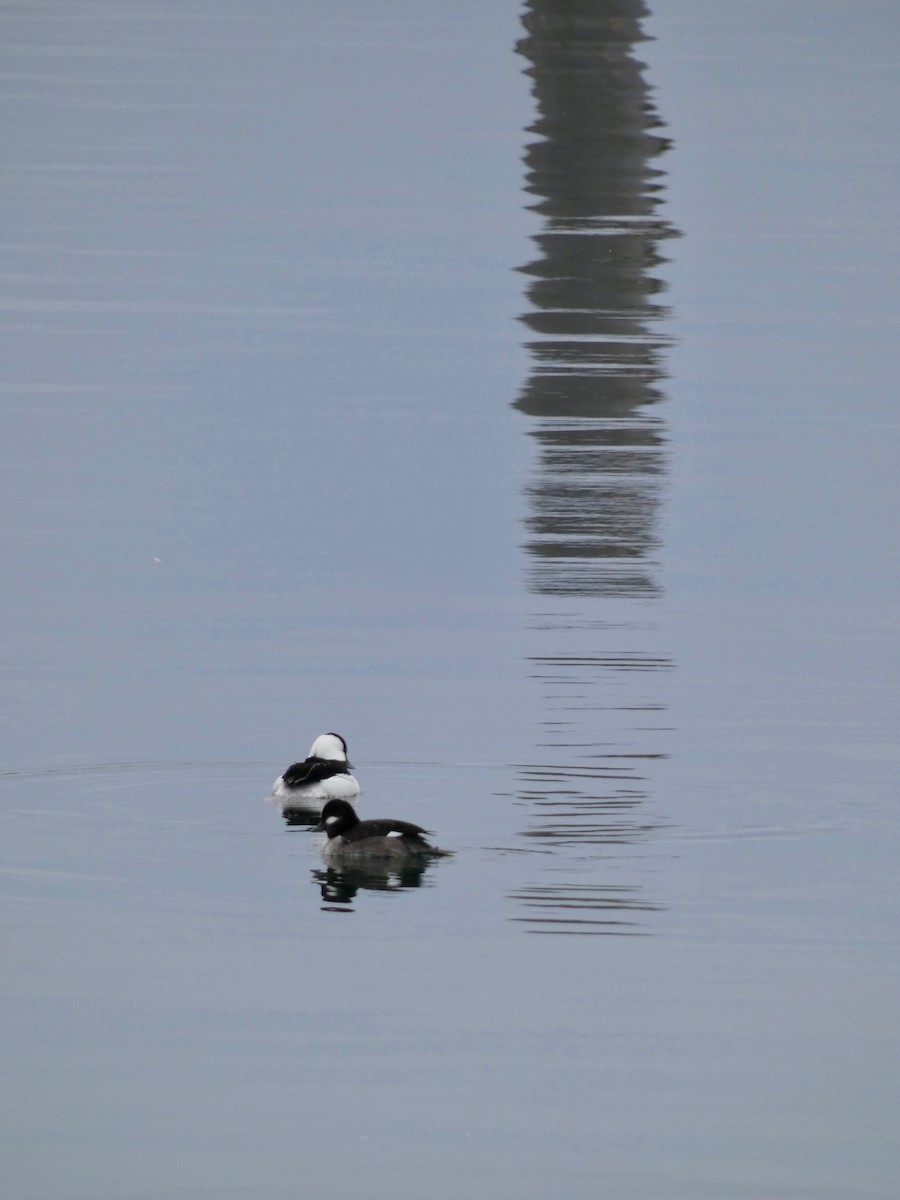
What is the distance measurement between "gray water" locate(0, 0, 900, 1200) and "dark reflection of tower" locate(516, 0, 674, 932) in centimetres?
4

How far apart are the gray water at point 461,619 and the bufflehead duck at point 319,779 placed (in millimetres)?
124

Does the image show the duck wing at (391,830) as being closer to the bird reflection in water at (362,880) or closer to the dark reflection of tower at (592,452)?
the bird reflection in water at (362,880)

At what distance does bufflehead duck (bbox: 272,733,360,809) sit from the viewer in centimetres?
1028

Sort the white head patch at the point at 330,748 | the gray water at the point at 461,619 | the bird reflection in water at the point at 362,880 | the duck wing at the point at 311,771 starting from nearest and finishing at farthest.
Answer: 1. the gray water at the point at 461,619
2. the bird reflection in water at the point at 362,880
3. the duck wing at the point at 311,771
4. the white head patch at the point at 330,748

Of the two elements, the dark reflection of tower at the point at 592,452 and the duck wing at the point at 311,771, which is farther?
the duck wing at the point at 311,771

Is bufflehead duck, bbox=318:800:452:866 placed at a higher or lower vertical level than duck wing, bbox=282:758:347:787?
lower

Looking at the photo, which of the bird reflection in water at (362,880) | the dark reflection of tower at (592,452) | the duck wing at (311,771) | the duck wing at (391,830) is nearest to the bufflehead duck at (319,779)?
the duck wing at (311,771)

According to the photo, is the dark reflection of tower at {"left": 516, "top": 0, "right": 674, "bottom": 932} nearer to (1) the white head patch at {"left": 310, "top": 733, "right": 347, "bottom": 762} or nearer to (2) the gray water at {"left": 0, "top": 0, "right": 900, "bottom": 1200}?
(2) the gray water at {"left": 0, "top": 0, "right": 900, "bottom": 1200}

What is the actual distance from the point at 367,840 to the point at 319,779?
52 cm

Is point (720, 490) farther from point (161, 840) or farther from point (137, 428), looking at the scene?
point (161, 840)

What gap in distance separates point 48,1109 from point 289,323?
12401 mm

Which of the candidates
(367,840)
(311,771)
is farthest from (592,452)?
(367,840)

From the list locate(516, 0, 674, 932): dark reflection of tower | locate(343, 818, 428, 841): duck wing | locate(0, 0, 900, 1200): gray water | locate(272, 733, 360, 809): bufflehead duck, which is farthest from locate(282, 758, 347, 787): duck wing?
locate(516, 0, 674, 932): dark reflection of tower

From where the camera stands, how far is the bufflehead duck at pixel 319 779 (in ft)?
33.7
